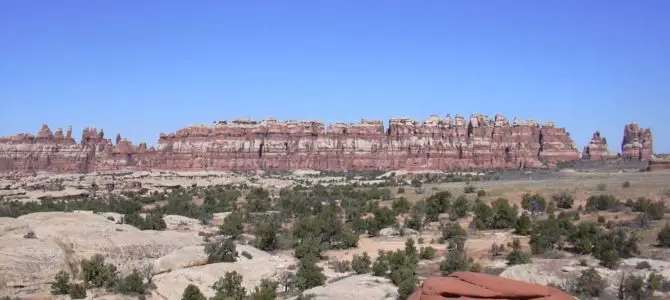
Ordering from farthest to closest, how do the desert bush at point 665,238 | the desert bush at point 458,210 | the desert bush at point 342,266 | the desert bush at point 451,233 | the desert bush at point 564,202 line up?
the desert bush at point 564,202, the desert bush at point 458,210, the desert bush at point 451,233, the desert bush at point 665,238, the desert bush at point 342,266

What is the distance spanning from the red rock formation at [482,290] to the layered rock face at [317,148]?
84391 millimetres

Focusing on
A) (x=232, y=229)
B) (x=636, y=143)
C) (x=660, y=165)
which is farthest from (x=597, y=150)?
(x=232, y=229)

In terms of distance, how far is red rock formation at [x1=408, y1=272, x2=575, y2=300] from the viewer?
32.2 feet

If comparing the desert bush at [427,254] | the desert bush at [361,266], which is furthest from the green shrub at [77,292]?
the desert bush at [427,254]

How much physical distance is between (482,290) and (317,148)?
299ft

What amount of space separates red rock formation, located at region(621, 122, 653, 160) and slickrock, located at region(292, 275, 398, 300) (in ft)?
341

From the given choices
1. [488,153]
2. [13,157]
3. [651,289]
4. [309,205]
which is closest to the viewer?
[651,289]

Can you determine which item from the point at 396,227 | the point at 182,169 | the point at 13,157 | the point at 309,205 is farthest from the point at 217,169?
the point at 396,227

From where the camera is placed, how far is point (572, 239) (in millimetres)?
22266

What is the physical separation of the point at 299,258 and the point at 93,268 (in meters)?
7.89

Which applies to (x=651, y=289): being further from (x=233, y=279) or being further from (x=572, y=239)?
(x=233, y=279)

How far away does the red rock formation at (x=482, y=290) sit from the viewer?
32.2 feet

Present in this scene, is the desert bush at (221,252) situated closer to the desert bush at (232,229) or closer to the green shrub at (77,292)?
the green shrub at (77,292)

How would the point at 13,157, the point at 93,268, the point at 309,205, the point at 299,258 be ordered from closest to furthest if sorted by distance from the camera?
1. the point at 93,268
2. the point at 299,258
3. the point at 309,205
4. the point at 13,157
